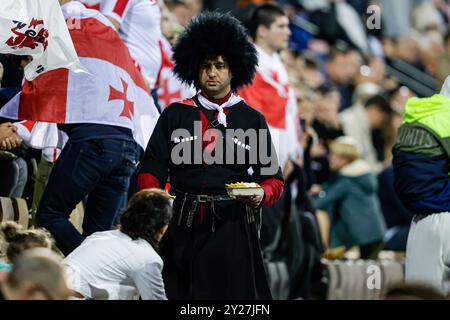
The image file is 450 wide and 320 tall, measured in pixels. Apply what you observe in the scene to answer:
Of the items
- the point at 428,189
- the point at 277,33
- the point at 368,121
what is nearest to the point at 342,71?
the point at 368,121

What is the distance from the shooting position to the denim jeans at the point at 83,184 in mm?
9469

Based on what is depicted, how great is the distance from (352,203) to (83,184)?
6.23 meters

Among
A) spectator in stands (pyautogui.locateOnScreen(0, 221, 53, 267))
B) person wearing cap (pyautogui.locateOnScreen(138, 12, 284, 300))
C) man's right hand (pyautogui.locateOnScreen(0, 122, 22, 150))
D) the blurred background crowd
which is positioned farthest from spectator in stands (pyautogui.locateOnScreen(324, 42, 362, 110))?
spectator in stands (pyautogui.locateOnScreen(0, 221, 53, 267))

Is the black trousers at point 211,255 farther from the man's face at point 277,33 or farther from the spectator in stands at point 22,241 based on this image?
the man's face at point 277,33

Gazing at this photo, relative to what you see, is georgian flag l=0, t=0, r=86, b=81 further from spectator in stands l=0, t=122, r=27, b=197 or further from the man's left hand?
the man's left hand

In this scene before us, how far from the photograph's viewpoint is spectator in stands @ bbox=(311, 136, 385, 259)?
1519 centimetres

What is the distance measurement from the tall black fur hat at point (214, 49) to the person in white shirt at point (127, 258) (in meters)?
0.88

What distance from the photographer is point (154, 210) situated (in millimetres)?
8750

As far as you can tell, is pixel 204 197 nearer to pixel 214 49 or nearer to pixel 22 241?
pixel 214 49

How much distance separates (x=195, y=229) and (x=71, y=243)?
1084 millimetres

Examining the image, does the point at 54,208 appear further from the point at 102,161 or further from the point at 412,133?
the point at 412,133
